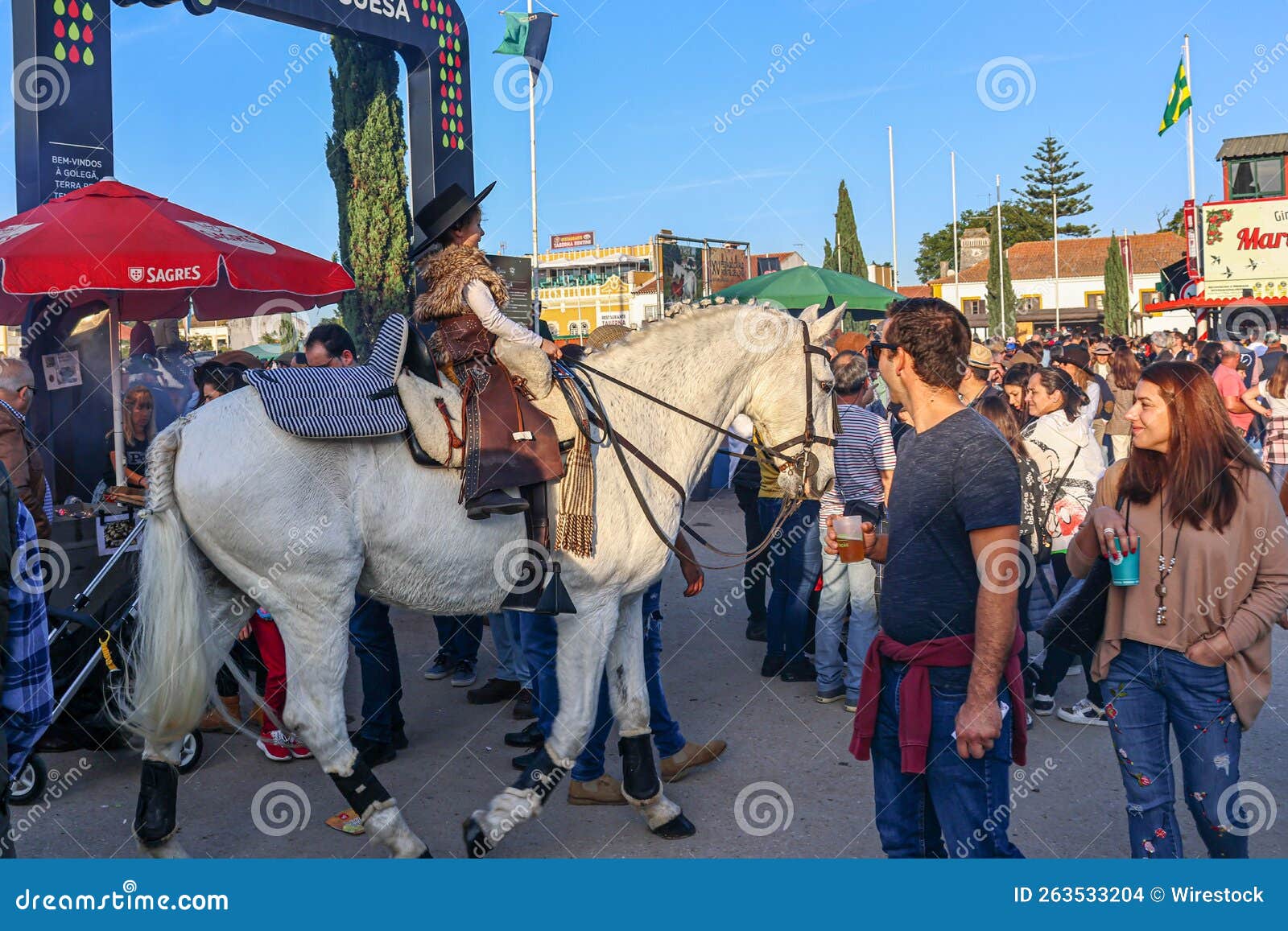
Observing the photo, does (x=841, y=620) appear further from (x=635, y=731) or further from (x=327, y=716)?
(x=327, y=716)

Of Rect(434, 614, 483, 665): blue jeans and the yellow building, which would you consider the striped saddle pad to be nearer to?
Rect(434, 614, 483, 665): blue jeans

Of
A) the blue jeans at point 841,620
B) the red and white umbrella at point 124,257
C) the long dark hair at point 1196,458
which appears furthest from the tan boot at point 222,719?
the long dark hair at point 1196,458

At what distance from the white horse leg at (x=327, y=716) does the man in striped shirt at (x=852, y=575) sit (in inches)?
120

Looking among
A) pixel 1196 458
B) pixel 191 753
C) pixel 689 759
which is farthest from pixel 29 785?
pixel 1196 458

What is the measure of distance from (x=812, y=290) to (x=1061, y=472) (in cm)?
889

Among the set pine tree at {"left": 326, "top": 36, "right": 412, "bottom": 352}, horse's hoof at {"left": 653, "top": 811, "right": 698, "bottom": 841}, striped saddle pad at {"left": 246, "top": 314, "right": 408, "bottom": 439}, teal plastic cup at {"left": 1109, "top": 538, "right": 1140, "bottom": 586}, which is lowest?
horse's hoof at {"left": 653, "top": 811, "right": 698, "bottom": 841}

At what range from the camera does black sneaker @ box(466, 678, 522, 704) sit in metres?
6.64

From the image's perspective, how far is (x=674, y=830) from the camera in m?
4.62

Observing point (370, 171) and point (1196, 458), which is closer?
point (1196, 458)

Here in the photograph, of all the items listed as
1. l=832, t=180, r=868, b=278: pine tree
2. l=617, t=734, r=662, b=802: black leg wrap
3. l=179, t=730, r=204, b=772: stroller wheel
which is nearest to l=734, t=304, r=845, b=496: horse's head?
l=617, t=734, r=662, b=802: black leg wrap

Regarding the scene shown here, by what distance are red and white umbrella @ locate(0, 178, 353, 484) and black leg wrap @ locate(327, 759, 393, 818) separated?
372 cm

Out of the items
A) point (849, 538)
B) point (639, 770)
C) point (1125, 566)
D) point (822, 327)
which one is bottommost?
point (639, 770)

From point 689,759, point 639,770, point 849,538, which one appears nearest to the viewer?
point 849,538

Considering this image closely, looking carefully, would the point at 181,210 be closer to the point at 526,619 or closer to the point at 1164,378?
the point at 526,619
